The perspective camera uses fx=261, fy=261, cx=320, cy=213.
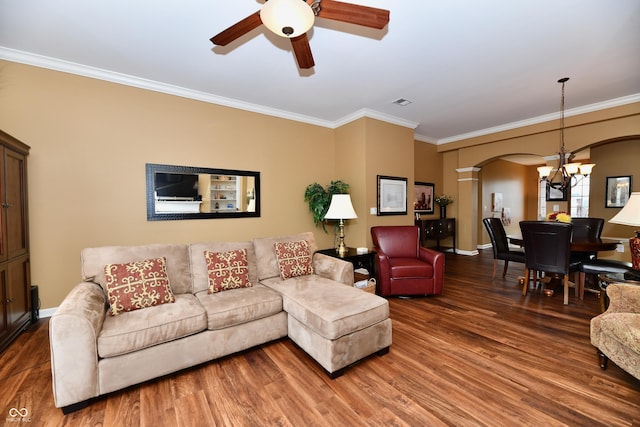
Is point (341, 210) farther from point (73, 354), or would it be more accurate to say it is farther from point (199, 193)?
point (73, 354)

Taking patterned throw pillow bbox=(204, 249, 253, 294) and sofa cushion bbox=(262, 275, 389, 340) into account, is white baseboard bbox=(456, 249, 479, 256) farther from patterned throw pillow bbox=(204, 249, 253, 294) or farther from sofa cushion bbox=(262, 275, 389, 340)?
patterned throw pillow bbox=(204, 249, 253, 294)

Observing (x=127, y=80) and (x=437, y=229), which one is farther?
(x=437, y=229)

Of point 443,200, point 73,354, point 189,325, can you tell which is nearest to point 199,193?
point 189,325

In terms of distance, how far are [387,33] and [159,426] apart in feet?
11.1

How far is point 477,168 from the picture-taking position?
6.32 meters

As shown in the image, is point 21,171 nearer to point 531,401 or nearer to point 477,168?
point 531,401

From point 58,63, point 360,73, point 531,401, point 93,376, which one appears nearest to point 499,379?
point 531,401

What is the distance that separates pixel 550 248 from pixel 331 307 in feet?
10.2

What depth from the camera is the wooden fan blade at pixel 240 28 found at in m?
1.72

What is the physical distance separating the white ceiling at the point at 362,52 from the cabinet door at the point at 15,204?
45.2 inches

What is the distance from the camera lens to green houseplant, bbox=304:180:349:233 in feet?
14.3

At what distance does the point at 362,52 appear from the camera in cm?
269

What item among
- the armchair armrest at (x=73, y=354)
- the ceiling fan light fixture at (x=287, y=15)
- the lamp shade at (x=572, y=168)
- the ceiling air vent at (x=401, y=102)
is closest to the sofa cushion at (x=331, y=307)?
the armchair armrest at (x=73, y=354)

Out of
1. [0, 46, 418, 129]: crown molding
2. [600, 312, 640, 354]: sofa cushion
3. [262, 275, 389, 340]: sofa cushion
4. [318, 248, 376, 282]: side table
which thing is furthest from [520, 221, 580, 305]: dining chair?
[0, 46, 418, 129]: crown molding
